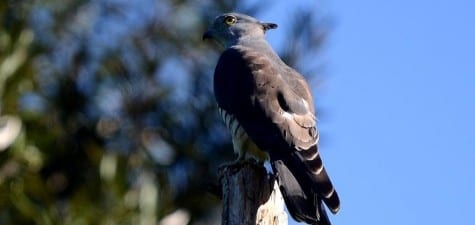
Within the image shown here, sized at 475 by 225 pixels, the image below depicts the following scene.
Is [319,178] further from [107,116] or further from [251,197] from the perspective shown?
[107,116]

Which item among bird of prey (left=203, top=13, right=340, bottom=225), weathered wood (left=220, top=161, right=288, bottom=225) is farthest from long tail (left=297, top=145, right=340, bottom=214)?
weathered wood (left=220, top=161, right=288, bottom=225)

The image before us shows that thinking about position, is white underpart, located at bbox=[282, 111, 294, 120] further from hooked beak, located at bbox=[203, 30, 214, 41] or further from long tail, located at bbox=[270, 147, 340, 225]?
hooked beak, located at bbox=[203, 30, 214, 41]

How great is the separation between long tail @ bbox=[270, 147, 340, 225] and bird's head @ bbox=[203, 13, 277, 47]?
6.43ft

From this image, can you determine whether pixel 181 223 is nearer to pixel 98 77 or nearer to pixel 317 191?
pixel 317 191

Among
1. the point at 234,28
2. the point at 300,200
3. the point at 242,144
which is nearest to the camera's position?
the point at 300,200

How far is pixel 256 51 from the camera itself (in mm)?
7102

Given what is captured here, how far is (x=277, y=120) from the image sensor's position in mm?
6168

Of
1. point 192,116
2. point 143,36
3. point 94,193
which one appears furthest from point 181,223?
point 143,36

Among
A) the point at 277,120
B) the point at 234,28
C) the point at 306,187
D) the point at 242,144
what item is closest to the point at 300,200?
the point at 306,187

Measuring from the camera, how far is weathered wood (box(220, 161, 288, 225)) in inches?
195

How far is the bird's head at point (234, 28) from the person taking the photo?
300 inches

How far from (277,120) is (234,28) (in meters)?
1.54

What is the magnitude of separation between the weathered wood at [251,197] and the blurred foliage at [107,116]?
1.37 feet

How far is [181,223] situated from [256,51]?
63.1 inches
